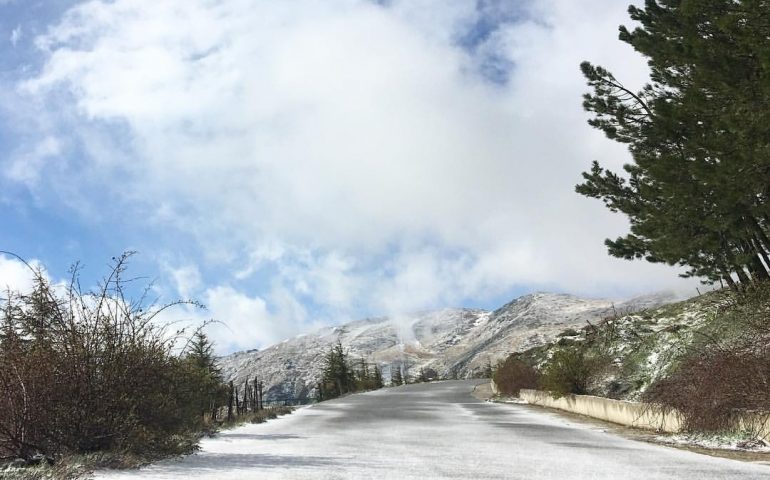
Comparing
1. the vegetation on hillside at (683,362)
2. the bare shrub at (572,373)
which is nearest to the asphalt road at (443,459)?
the vegetation on hillside at (683,362)

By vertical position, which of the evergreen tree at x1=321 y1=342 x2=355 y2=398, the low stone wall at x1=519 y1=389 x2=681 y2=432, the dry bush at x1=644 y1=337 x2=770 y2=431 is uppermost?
the evergreen tree at x1=321 y1=342 x2=355 y2=398

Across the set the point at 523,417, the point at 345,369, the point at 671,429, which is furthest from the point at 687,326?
the point at 345,369

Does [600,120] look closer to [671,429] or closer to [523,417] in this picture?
[671,429]

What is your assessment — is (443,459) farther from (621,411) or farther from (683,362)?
(621,411)

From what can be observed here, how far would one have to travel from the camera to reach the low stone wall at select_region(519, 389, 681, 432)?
15109 mm

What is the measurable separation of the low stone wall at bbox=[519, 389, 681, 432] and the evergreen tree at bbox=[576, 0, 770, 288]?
14.4 feet

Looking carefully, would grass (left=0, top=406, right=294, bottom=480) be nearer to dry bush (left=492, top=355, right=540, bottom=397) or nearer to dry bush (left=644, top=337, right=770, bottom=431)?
dry bush (left=644, top=337, right=770, bottom=431)

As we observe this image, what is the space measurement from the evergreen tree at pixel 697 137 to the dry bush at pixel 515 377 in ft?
54.1

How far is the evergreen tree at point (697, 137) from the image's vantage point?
39.1ft

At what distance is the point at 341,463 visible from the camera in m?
9.30

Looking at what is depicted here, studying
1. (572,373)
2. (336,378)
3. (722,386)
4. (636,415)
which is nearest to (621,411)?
(636,415)

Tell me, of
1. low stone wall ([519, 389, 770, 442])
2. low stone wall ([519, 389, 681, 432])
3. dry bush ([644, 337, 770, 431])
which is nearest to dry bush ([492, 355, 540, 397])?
low stone wall ([519, 389, 681, 432])

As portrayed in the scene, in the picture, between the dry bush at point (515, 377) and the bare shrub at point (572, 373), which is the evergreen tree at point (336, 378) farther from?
the bare shrub at point (572, 373)

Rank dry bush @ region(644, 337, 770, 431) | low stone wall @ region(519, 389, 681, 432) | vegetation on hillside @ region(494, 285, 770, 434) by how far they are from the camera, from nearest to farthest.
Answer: dry bush @ region(644, 337, 770, 431), vegetation on hillside @ region(494, 285, 770, 434), low stone wall @ region(519, 389, 681, 432)
